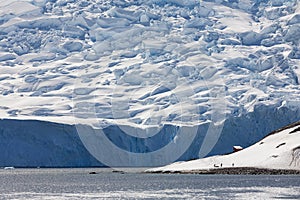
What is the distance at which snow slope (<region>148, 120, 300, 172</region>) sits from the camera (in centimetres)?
11706

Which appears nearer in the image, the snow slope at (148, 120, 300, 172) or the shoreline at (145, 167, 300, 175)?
the shoreline at (145, 167, 300, 175)

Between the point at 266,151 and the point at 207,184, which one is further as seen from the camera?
the point at 266,151

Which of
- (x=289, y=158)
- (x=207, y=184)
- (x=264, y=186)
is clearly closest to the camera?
(x=264, y=186)

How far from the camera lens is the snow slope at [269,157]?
117062 mm

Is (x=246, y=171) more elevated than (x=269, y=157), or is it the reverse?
(x=269, y=157)

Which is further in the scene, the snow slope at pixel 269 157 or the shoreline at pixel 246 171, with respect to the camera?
the snow slope at pixel 269 157

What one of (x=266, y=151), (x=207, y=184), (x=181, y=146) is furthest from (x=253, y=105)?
(x=207, y=184)

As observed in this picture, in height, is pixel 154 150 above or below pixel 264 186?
below

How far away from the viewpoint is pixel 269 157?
120m

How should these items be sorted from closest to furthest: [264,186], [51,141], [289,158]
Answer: [264,186] → [289,158] → [51,141]

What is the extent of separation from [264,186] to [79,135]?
96222mm

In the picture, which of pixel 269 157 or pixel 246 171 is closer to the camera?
pixel 246 171

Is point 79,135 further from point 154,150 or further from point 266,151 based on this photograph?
point 266,151

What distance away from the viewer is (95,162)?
190750mm
